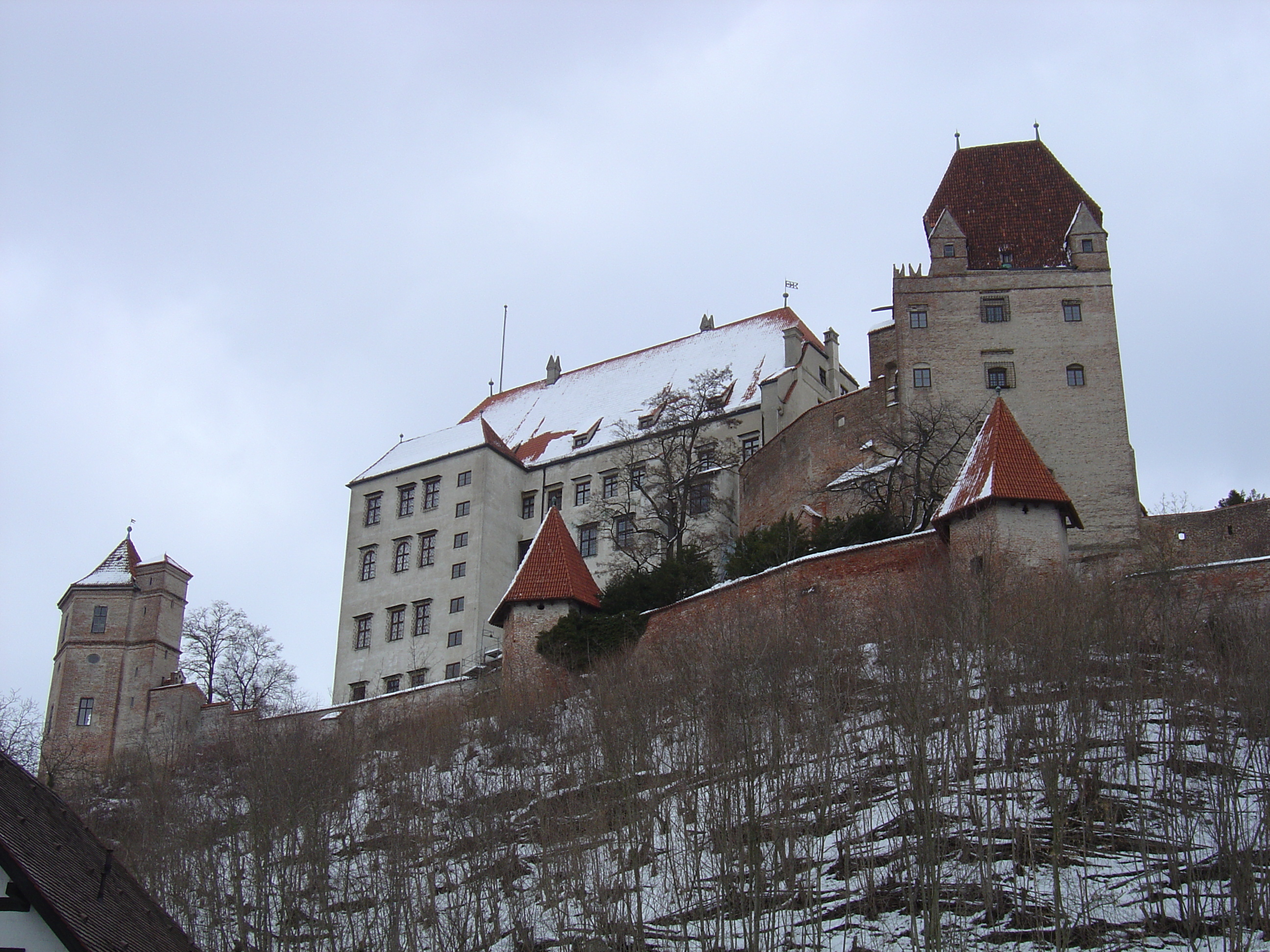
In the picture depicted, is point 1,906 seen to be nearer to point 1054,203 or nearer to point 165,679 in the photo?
point 165,679

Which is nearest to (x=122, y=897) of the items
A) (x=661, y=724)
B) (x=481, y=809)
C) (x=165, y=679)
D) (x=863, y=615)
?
(x=481, y=809)

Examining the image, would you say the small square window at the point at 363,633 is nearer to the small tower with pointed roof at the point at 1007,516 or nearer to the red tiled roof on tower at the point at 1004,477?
the red tiled roof on tower at the point at 1004,477

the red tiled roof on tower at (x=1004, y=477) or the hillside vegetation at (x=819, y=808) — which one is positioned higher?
the red tiled roof on tower at (x=1004, y=477)

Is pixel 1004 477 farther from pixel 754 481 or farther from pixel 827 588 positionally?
pixel 754 481

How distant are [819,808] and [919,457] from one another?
1808 centimetres

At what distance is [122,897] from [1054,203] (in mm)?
35207

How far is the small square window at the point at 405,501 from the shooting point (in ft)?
169

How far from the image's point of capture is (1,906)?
16.6 metres

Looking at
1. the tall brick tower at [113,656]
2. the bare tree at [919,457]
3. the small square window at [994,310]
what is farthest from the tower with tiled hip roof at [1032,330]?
the tall brick tower at [113,656]

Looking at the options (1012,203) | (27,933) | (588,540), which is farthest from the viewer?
(588,540)

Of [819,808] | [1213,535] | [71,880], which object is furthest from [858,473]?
[71,880]

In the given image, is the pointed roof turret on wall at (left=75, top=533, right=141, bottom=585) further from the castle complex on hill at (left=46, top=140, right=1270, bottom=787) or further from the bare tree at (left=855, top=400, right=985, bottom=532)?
the bare tree at (left=855, top=400, right=985, bottom=532)

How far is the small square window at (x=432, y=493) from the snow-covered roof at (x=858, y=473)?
15.1 metres

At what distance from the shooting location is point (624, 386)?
186ft
